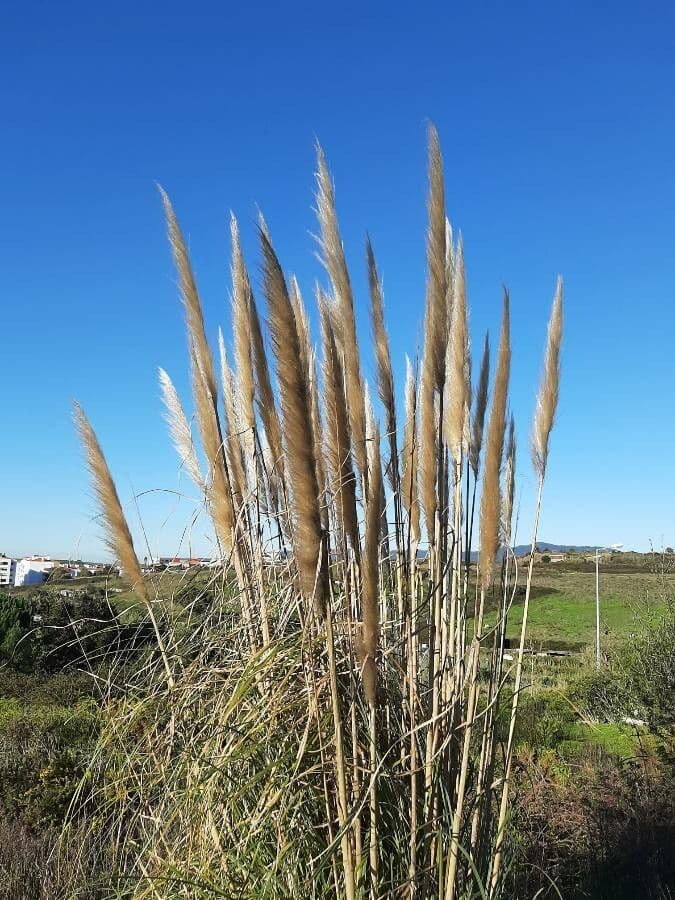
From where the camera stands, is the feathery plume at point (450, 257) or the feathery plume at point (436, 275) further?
the feathery plume at point (450, 257)

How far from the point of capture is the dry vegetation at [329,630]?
6.19ft

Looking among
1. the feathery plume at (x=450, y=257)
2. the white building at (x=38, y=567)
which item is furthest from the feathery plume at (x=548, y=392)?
the white building at (x=38, y=567)

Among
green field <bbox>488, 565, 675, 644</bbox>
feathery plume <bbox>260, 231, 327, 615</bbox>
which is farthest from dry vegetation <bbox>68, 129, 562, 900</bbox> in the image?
green field <bbox>488, 565, 675, 644</bbox>

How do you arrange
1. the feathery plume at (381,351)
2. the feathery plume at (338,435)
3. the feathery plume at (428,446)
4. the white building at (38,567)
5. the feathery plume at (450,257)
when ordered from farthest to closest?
1. the white building at (38,567)
2. the feathery plume at (450,257)
3. the feathery plume at (381,351)
4. the feathery plume at (428,446)
5. the feathery plume at (338,435)

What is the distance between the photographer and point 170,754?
2400 millimetres

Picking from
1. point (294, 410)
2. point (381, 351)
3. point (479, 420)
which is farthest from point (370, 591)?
point (479, 420)

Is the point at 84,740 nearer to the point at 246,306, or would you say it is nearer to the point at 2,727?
the point at 2,727

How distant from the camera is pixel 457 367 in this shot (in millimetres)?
2299

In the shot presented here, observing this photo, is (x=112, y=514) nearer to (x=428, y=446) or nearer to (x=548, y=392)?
(x=428, y=446)

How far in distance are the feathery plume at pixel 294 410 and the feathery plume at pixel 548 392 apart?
116 cm

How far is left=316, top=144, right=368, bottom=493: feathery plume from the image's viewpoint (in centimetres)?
187

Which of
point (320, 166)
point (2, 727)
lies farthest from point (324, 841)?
point (2, 727)

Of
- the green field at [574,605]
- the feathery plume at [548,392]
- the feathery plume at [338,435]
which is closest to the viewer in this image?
the feathery plume at [338,435]

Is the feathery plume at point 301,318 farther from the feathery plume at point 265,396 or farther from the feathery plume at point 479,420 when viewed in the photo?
the feathery plume at point 479,420
